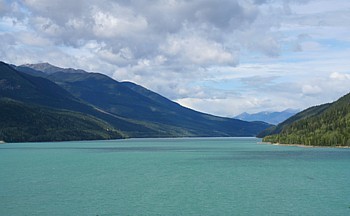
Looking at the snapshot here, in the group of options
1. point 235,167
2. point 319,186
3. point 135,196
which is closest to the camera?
point 135,196

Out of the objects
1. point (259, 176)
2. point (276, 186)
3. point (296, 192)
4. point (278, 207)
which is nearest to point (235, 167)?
point (259, 176)

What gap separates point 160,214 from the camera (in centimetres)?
6919

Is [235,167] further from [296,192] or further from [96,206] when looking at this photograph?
[96,206]

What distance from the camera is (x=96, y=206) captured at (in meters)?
75.2

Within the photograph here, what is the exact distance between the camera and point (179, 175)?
11938 cm

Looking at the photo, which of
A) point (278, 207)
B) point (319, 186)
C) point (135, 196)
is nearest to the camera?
point (278, 207)

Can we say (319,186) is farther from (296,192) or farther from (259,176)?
(259,176)

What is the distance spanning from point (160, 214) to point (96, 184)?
36.3 meters

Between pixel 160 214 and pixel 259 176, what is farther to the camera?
pixel 259 176

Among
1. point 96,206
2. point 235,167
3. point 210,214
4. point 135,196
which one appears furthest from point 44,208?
point 235,167

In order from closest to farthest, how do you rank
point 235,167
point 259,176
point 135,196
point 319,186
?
1. point 135,196
2. point 319,186
3. point 259,176
4. point 235,167

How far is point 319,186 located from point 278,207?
26794 mm

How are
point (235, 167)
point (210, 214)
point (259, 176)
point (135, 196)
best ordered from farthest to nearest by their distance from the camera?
point (235, 167), point (259, 176), point (135, 196), point (210, 214)

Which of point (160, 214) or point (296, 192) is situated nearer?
point (160, 214)
